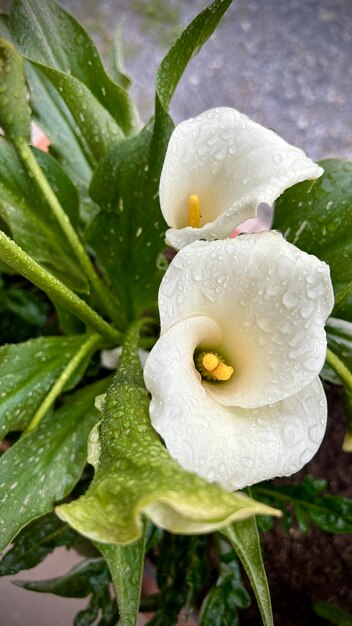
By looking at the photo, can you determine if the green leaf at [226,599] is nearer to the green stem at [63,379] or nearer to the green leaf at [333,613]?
the green leaf at [333,613]

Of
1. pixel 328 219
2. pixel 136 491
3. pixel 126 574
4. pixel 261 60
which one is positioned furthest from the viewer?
pixel 261 60

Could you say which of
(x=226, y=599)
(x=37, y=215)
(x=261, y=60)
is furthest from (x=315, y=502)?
(x=261, y=60)

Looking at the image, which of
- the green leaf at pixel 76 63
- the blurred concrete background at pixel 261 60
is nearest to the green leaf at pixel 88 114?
the green leaf at pixel 76 63

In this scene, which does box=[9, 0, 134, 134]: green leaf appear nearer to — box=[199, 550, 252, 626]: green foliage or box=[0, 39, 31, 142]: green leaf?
box=[0, 39, 31, 142]: green leaf

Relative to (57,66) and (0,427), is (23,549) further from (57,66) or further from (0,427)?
(57,66)

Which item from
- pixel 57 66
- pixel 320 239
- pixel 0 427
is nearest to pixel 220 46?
pixel 57 66

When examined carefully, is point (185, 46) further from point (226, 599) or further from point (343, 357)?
point (226, 599)
